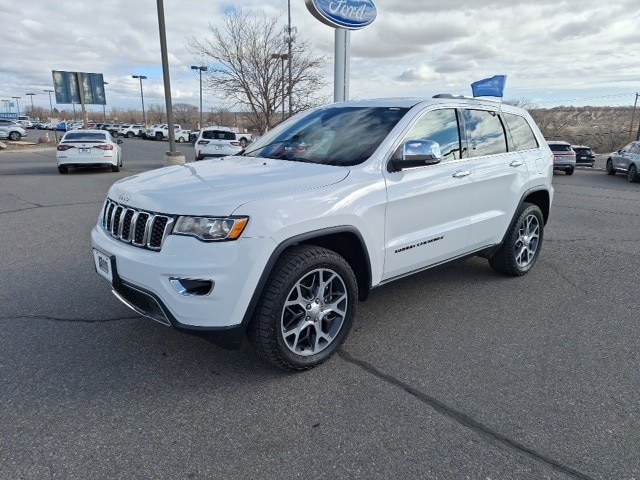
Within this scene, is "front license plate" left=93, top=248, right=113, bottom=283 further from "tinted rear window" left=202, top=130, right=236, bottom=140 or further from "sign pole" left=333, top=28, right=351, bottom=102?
"tinted rear window" left=202, top=130, right=236, bottom=140

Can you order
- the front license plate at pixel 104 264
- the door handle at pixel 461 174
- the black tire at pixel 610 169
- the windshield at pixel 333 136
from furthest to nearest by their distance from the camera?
the black tire at pixel 610 169
the door handle at pixel 461 174
the windshield at pixel 333 136
the front license plate at pixel 104 264

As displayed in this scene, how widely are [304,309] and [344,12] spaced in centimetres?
1212

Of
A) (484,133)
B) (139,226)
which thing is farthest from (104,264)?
(484,133)

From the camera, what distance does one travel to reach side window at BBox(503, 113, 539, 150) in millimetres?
4598

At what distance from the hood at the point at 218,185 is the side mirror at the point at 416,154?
0.42m

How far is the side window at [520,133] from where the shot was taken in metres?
4.60

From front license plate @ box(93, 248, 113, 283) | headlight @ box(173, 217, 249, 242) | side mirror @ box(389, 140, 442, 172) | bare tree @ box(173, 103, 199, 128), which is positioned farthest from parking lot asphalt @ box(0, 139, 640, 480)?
bare tree @ box(173, 103, 199, 128)

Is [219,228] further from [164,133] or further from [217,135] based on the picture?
[164,133]

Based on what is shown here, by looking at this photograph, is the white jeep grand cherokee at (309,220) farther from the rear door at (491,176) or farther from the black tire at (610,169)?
the black tire at (610,169)

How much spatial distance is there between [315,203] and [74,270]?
135 inches

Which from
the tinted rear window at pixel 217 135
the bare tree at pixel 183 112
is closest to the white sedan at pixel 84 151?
the tinted rear window at pixel 217 135

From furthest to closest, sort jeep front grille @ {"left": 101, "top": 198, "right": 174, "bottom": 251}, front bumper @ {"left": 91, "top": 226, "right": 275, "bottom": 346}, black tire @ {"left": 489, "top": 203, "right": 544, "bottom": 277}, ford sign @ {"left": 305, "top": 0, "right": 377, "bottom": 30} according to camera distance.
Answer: ford sign @ {"left": 305, "top": 0, "right": 377, "bottom": 30}
black tire @ {"left": 489, "top": 203, "right": 544, "bottom": 277}
jeep front grille @ {"left": 101, "top": 198, "right": 174, "bottom": 251}
front bumper @ {"left": 91, "top": 226, "right": 275, "bottom": 346}

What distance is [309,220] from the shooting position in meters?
2.77

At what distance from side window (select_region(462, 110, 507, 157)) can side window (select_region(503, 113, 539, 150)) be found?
191mm
